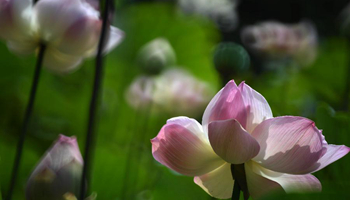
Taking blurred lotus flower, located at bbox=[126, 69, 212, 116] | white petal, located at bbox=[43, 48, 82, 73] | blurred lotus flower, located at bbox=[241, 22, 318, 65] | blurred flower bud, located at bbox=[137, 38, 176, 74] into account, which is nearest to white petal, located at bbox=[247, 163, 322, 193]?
white petal, located at bbox=[43, 48, 82, 73]

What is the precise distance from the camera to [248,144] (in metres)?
0.24

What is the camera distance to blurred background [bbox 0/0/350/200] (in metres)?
0.47

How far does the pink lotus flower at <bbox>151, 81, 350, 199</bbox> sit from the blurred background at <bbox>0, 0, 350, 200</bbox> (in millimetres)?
20

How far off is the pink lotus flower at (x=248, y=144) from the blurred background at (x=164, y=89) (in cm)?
2

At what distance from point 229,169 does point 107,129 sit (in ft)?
2.55

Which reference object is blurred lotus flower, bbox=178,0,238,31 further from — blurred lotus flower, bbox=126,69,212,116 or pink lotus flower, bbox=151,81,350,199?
pink lotus flower, bbox=151,81,350,199

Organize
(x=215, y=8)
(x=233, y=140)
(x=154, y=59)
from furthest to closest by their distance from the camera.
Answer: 1. (x=215, y=8)
2. (x=154, y=59)
3. (x=233, y=140)

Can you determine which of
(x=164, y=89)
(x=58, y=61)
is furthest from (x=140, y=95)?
(x=58, y=61)

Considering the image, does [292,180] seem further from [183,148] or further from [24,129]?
[24,129]

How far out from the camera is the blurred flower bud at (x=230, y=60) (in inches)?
18.0

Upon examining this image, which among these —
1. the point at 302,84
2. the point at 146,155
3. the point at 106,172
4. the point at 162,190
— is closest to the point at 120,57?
the point at 302,84

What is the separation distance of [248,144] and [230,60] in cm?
22

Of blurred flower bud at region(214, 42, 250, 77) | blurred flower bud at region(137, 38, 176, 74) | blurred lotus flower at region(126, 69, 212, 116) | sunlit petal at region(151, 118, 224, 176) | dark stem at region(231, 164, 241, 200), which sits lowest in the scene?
blurred lotus flower at region(126, 69, 212, 116)

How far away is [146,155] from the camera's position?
2.72ft
